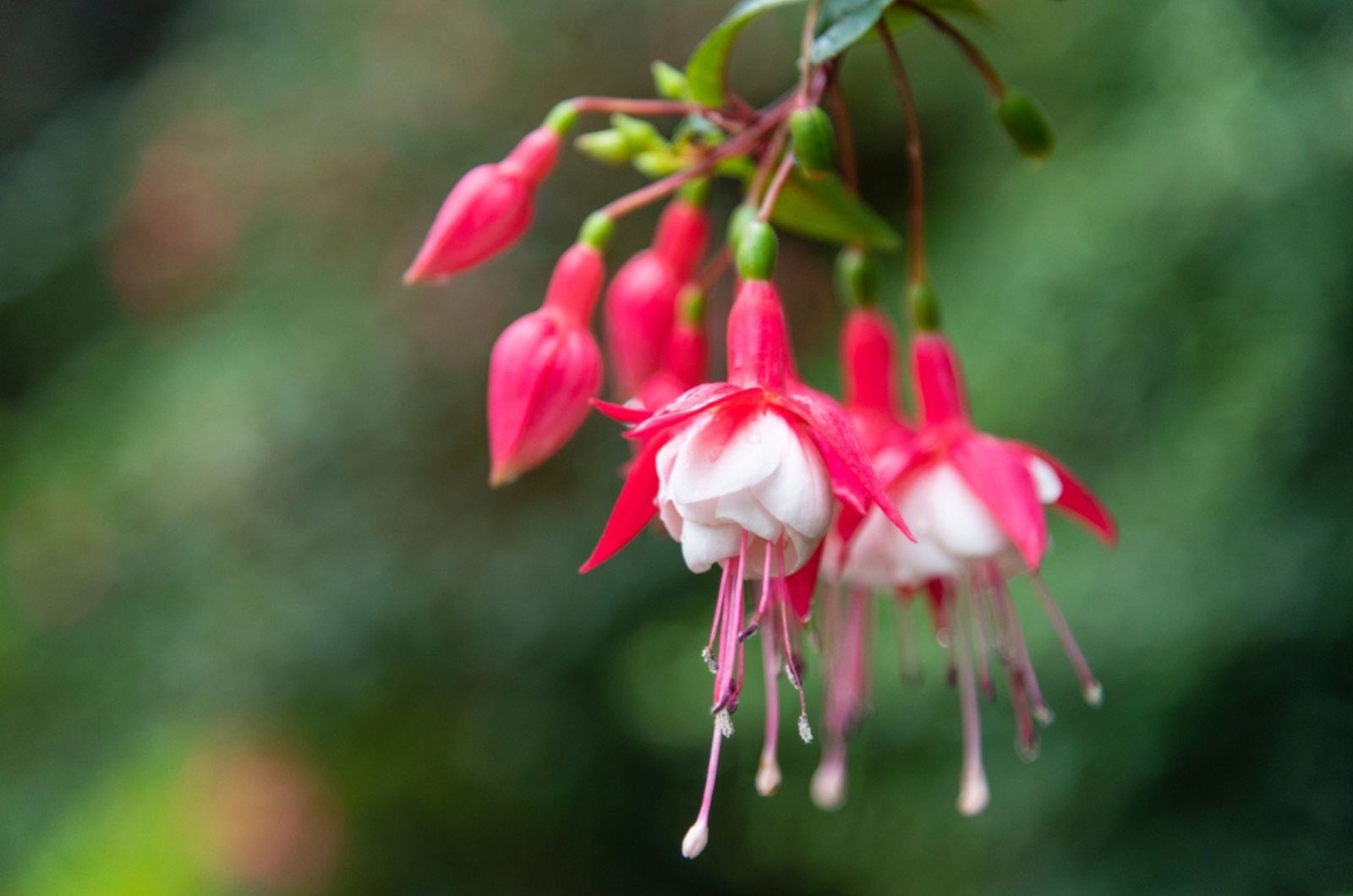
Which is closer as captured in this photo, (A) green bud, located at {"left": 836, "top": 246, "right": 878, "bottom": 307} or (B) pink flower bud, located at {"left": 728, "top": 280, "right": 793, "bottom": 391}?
(B) pink flower bud, located at {"left": 728, "top": 280, "right": 793, "bottom": 391}

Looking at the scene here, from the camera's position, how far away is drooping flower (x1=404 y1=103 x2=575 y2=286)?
0.57 meters

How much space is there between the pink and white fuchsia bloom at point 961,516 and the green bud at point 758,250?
126 mm

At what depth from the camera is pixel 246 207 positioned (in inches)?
77.5

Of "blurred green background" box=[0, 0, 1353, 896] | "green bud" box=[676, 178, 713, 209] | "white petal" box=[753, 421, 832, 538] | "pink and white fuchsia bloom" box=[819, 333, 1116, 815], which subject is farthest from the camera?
"blurred green background" box=[0, 0, 1353, 896]

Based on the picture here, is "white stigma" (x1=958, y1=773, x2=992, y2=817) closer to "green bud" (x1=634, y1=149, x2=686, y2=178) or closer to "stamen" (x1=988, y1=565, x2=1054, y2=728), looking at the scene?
"stamen" (x1=988, y1=565, x2=1054, y2=728)

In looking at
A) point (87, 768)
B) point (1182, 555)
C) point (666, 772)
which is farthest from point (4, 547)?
point (1182, 555)

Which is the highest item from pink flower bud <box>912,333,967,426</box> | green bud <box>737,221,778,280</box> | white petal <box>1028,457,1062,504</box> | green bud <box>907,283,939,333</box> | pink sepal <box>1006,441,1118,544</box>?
green bud <box>737,221,778,280</box>

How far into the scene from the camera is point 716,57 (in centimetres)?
50

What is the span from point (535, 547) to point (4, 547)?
97 centimetres

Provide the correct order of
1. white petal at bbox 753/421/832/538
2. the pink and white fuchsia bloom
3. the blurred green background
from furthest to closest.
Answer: the blurred green background < the pink and white fuchsia bloom < white petal at bbox 753/421/832/538

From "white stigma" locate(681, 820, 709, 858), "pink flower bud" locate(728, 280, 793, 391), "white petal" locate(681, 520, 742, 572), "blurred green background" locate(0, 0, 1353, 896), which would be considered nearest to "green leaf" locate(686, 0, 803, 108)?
"pink flower bud" locate(728, 280, 793, 391)

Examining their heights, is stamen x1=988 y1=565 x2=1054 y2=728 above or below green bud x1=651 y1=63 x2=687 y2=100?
below

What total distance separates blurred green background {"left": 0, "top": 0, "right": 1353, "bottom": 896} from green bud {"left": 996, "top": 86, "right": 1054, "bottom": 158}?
16.1 inches

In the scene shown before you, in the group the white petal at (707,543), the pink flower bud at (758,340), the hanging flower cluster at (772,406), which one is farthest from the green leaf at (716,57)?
the white petal at (707,543)
